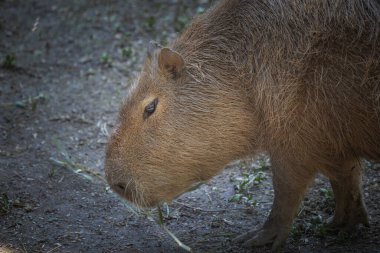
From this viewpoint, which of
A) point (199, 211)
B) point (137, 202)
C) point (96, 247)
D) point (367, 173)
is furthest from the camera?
point (367, 173)

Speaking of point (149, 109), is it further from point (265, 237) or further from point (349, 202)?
point (349, 202)

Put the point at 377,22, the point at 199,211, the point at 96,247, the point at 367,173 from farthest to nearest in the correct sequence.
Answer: the point at 367,173, the point at 199,211, the point at 96,247, the point at 377,22

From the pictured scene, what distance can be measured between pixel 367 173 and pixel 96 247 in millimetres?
2699

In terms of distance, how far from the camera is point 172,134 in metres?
4.33

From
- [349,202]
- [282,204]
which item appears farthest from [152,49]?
[349,202]

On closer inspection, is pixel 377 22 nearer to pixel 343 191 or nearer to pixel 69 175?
pixel 343 191

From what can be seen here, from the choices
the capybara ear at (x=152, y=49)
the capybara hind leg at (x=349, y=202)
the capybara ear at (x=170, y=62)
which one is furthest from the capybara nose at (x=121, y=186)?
the capybara hind leg at (x=349, y=202)

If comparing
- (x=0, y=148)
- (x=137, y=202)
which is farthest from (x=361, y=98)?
(x=0, y=148)

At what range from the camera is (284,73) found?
4.19m

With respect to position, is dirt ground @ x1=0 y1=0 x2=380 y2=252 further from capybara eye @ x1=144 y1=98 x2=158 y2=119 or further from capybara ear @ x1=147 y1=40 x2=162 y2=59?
capybara ear @ x1=147 y1=40 x2=162 y2=59

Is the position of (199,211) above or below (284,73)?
below

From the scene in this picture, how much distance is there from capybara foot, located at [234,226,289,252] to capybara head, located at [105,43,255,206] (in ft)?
2.17

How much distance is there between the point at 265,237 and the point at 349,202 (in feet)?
2.58

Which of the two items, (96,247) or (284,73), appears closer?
(284,73)
